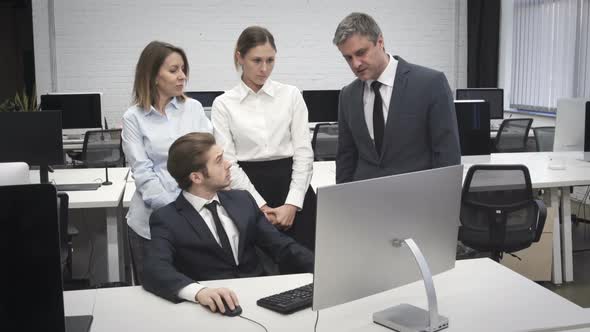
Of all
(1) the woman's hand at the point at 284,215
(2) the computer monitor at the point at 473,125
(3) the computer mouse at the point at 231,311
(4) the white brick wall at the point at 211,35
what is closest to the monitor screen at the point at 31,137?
(1) the woman's hand at the point at 284,215

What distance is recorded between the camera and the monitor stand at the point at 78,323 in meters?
1.66

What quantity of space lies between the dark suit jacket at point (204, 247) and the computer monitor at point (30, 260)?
2.40ft

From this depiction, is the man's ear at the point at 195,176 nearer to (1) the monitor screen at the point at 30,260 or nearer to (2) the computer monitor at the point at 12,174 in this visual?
(2) the computer monitor at the point at 12,174

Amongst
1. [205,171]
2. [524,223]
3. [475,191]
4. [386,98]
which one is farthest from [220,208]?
[524,223]

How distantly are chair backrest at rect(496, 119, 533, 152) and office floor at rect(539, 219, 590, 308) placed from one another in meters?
1.03

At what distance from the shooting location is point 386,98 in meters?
2.48

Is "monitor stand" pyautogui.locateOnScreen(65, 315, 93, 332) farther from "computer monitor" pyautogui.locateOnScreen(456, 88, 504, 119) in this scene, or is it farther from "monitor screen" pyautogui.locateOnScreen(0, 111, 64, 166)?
"computer monitor" pyautogui.locateOnScreen(456, 88, 504, 119)

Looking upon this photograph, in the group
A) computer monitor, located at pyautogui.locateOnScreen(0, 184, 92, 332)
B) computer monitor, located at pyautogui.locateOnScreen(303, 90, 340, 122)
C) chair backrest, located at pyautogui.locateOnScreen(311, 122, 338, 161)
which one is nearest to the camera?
computer monitor, located at pyautogui.locateOnScreen(0, 184, 92, 332)

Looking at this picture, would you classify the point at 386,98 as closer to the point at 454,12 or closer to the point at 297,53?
the point at 297,53

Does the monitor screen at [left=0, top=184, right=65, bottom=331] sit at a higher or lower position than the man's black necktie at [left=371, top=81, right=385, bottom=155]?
lower

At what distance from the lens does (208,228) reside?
84.0 inches

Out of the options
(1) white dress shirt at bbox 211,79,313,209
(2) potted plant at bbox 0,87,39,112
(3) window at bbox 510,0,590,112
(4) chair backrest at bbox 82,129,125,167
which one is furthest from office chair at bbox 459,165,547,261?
(2) potted plant at bbox 0,87,39,112

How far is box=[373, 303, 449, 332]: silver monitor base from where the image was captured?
1.62 metres

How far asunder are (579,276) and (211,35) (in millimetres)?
4988
